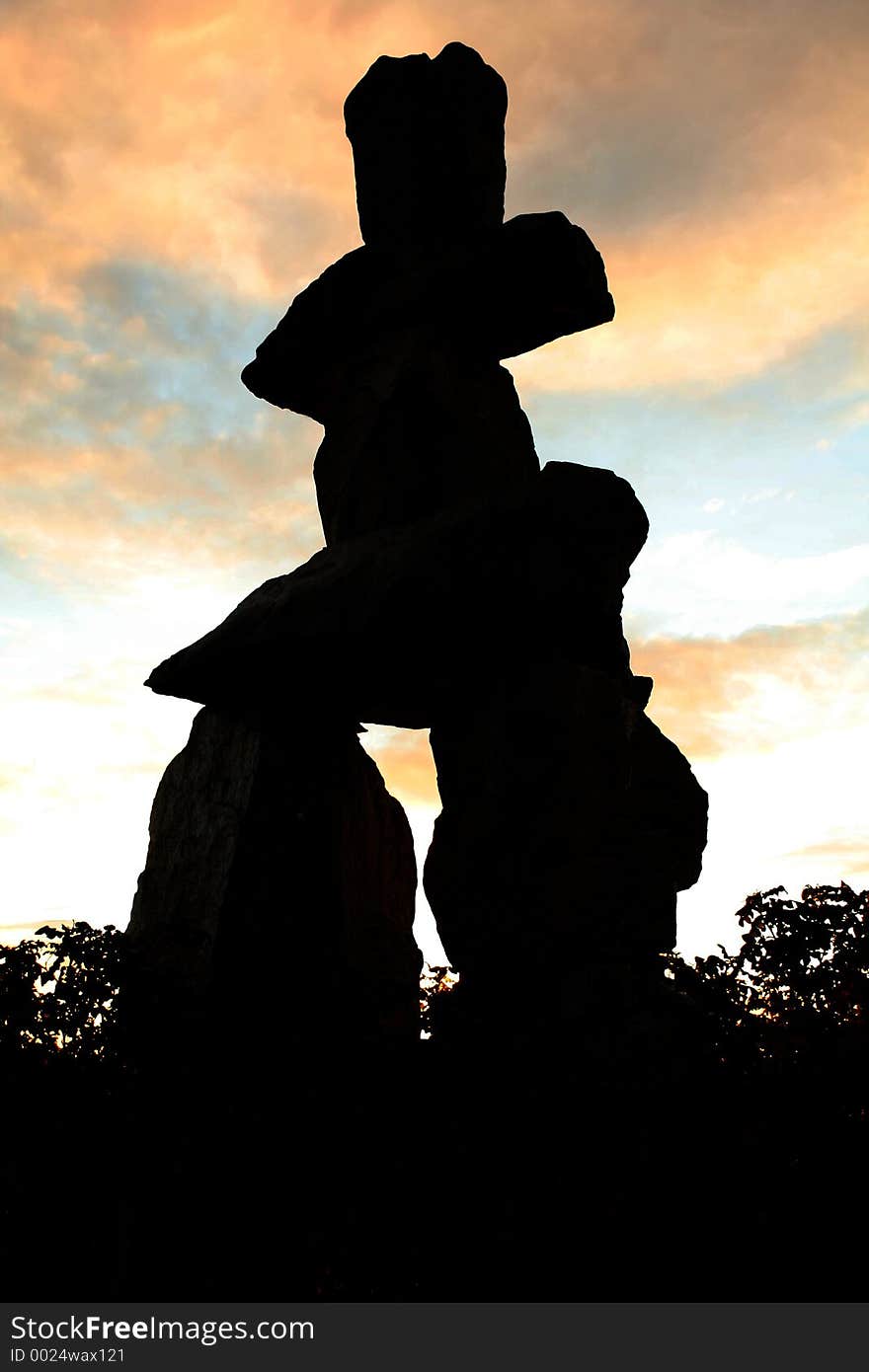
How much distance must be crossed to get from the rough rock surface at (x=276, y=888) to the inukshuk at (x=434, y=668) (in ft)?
0.06

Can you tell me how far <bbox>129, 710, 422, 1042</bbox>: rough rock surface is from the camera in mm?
7047

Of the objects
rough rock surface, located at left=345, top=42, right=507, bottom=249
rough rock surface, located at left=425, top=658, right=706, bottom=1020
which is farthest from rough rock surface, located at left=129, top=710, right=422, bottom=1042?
rough rock surface, located at left=345, top=42, right=507, bottom=249

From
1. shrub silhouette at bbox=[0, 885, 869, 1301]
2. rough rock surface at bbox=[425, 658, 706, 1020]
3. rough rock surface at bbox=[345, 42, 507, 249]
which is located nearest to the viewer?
shrub silhouette at bbox=[0, 885, 869, 1301]

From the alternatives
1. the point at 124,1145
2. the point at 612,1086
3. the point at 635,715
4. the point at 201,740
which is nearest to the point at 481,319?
the point at 635,715

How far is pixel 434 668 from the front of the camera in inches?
286

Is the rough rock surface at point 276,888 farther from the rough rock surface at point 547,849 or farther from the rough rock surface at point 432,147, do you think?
the rough rock surface at point 432,147

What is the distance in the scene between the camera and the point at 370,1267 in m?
5.22

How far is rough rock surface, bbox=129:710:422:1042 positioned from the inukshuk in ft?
0.06

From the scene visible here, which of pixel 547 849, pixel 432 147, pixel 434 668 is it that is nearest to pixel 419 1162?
pixel 547 849

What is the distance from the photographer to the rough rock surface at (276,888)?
705cm

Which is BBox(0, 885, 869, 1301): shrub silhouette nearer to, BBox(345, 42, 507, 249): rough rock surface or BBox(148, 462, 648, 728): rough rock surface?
BBox(148, 462, 648, 728): rough rock surface

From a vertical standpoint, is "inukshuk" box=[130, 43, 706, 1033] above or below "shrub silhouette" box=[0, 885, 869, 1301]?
above

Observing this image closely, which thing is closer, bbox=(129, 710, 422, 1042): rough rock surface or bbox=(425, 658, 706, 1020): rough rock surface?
bbox=(425, 658, 706, 1020): rough rock surface

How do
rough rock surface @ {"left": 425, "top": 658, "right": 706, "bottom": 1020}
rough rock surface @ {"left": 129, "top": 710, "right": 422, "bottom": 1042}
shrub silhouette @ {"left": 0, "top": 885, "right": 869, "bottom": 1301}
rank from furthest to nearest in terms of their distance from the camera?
rough rock surface @ {"left": 129, "top": 710, "right": 422, "bottom": 1042}
rough rock surface @ {"left": 425, "top": 658, "right": 706, "bottom": 1020}
shrub silhouette @ {"left": 0, "top": 885, "right": 869, "bottom": 1301}
